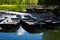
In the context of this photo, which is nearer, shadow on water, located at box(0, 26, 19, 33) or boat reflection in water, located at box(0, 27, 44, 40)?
boat reflection in water, located at box(0, 27, 44, 40)

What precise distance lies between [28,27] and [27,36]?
2892 mm

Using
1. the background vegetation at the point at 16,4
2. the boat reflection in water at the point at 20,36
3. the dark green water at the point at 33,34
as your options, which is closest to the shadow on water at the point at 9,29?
the dark green water at the point at 33,34

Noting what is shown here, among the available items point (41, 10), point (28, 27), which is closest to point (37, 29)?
point (28, 27)

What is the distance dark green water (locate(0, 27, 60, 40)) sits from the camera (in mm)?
15609

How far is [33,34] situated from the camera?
55.6 ft

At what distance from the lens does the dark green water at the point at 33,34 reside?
1561 centimetres

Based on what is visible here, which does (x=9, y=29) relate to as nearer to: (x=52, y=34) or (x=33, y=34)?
(x=33, y=34)

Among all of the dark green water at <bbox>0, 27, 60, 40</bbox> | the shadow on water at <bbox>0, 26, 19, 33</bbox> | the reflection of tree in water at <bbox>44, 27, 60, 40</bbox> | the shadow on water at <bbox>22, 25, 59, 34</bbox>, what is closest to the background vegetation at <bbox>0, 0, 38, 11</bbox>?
the shadow on water at <bbox>22, 25, 59, 34</bbox>

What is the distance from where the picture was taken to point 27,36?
16109mm

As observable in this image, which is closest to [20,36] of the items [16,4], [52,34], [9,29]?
[9,29]

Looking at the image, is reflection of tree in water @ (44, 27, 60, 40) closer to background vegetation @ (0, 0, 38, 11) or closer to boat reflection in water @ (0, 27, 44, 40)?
boat reflection in water @ (0, 27, 44, 40)

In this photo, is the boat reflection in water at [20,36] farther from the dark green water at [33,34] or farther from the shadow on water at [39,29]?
the shadow on water at [39,29]

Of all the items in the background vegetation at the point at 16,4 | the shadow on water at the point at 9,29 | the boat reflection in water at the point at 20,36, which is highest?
the boat reflection in water at the point at 20,36

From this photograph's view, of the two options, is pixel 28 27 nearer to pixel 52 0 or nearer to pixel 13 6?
pixel 52 0
